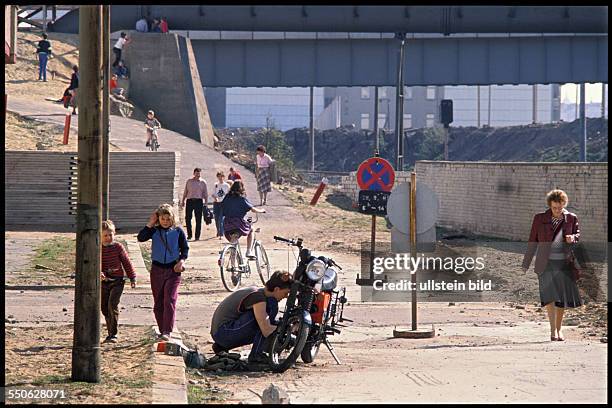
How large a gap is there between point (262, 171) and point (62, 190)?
21.3ft

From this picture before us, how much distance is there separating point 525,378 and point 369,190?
30.6ft

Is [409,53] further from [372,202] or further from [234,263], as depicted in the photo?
[234,263]

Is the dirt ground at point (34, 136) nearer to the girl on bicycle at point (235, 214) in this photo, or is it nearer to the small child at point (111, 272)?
the girl on bicycle at point (235, 214)

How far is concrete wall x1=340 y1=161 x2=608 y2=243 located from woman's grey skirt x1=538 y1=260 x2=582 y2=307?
1498 centimetres

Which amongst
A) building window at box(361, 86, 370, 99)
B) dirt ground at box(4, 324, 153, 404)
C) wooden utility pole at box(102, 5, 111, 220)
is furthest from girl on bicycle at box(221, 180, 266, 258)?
building window at box(361, 86, 370, 99)

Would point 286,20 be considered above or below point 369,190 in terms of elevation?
above

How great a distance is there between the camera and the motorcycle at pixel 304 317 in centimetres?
1137

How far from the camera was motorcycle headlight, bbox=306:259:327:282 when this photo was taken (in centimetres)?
1150

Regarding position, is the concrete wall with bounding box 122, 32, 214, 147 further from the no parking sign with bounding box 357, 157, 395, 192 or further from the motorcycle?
the motorcycle

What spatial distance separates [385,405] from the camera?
9.23 meters

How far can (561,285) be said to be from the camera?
13.7 meters

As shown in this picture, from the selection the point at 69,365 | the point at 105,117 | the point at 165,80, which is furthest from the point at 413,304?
the point at 165,80

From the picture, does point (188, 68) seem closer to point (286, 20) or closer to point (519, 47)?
point (286, 20)

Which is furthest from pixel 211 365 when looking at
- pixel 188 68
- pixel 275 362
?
pixel 188 68
